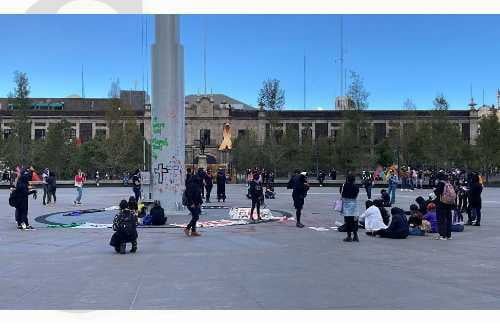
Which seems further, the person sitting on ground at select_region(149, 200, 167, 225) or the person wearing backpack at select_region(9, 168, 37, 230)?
the person sitting on ground at select_region(149, 200, 167, 225)

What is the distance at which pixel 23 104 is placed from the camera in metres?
68.2

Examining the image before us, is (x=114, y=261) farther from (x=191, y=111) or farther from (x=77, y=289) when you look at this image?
(x=191, y=111)

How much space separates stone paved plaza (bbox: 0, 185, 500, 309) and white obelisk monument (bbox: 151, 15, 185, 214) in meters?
4.78

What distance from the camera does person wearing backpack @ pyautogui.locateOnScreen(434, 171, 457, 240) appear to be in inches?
553

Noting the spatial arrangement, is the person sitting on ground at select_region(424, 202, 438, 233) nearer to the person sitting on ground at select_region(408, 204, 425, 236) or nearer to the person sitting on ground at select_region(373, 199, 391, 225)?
the person sitting on ground at select_region(408, 204, 425, 236)

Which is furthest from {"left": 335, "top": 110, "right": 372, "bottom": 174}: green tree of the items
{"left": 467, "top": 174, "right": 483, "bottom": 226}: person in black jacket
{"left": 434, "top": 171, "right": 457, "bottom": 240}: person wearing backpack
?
{"left": 434, "top": 171, "right": 457, "bottom": 240}: person wearing backpack

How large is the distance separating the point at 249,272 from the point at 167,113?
11.3 m

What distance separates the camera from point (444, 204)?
47.0 feet

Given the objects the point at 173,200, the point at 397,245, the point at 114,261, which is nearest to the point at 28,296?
the point at 114,261

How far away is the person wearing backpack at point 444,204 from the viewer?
14041mm

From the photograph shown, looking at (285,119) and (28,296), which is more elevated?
(285,119)

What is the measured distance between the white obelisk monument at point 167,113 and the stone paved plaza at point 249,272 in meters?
4.78
